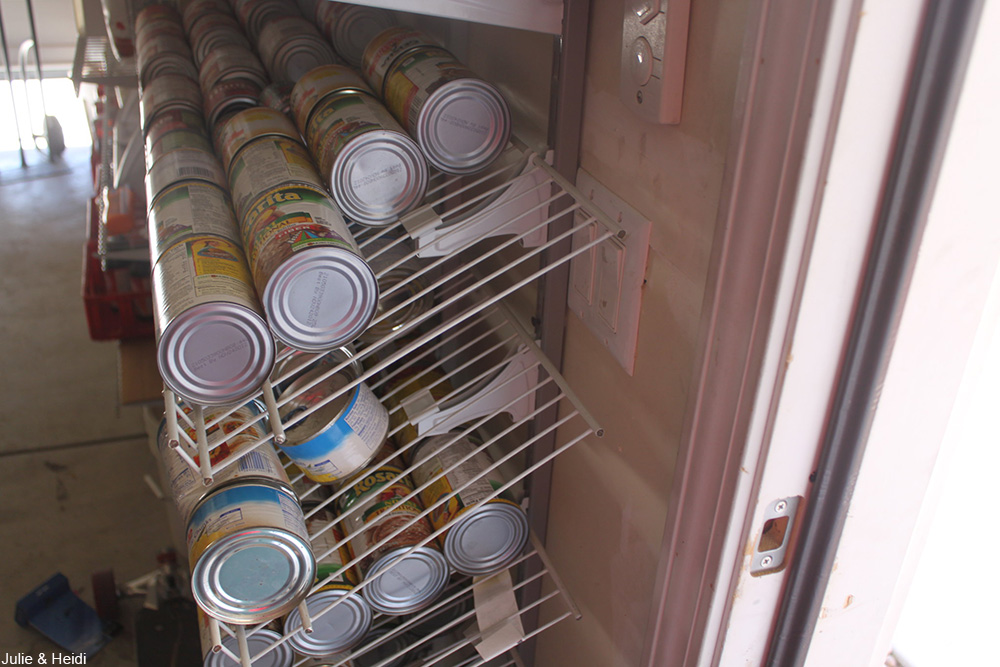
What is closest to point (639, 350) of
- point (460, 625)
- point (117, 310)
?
point (460, 625)

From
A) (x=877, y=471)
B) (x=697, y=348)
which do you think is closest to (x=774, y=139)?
(x=697, y=348)

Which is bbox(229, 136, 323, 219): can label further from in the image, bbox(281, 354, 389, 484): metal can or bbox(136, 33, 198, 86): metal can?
bbox(136, 33, 198, 86): metal can

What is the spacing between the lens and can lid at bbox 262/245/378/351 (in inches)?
30.1

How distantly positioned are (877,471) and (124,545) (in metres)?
2.47

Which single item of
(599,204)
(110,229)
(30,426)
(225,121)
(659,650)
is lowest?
(30,426)

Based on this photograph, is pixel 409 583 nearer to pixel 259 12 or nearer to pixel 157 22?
pixel 259 12

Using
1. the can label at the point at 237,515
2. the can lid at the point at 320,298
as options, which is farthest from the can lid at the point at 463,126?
the can label at the point at 237,515

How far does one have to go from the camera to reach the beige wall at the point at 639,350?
2.25ft

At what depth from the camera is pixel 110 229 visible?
8.52 ft

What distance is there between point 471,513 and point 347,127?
1.73 feet

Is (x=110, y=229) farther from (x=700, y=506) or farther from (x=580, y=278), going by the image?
(x=700, y=506)

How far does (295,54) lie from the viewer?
129 cm

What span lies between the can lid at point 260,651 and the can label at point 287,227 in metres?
0.48

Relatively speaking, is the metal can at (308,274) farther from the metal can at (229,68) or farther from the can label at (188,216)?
the metal can at (229,68)
